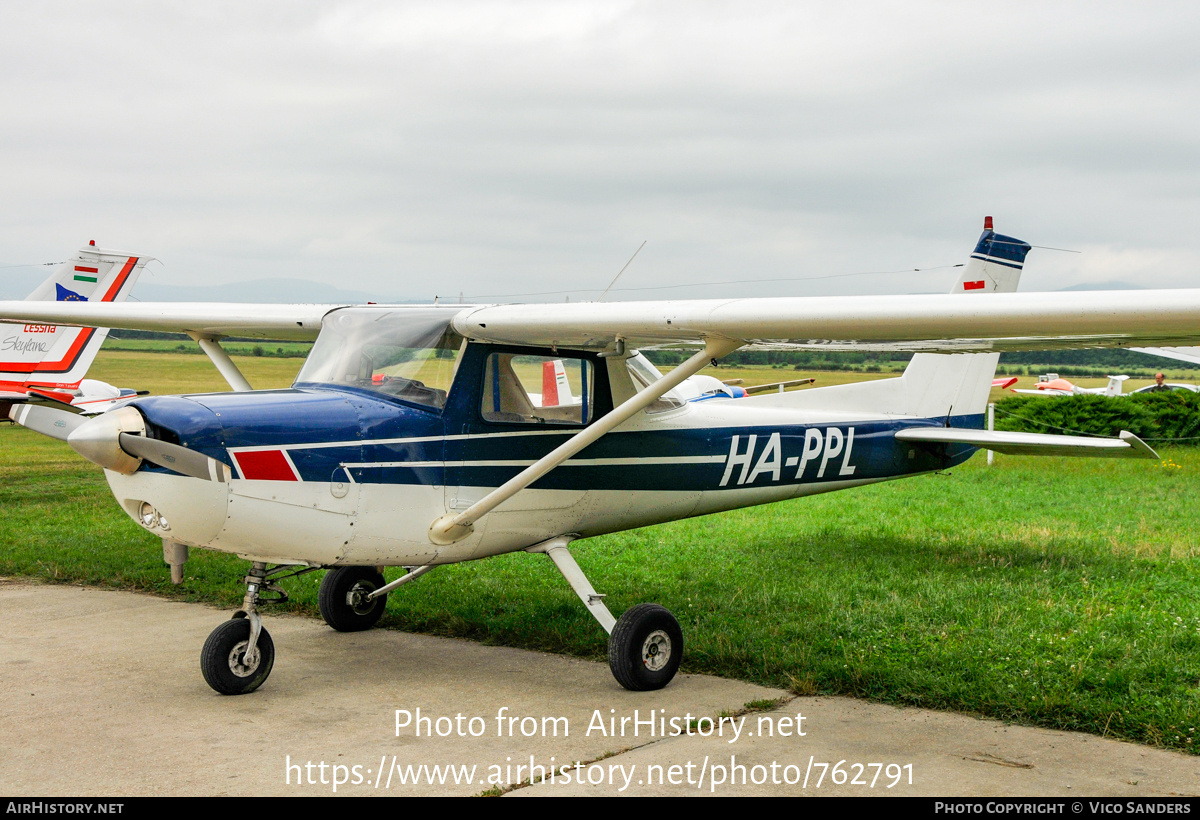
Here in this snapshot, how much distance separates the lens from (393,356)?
5.76 metres

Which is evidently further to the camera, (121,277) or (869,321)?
(121,277)

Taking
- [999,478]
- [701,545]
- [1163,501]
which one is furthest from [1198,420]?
[701,545]

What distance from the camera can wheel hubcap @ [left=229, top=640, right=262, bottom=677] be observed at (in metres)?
5.49

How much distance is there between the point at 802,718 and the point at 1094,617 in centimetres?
273

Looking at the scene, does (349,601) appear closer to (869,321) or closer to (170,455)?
(170,455)

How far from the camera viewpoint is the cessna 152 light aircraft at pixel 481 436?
15.9 ft

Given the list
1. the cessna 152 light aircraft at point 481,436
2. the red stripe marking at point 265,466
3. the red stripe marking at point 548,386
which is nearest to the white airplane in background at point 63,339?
the cessna 152 light aircraft at point 481,436

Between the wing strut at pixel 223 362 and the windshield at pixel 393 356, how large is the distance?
2.02 metres

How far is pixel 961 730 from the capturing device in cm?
489

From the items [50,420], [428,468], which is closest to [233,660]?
[428,468]

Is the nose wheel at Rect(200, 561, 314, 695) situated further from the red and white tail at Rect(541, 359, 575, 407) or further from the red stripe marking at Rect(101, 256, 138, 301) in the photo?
the red stripe marking at Rect(101, 256, 138, 301)

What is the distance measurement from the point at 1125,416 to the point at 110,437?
20560 mm
